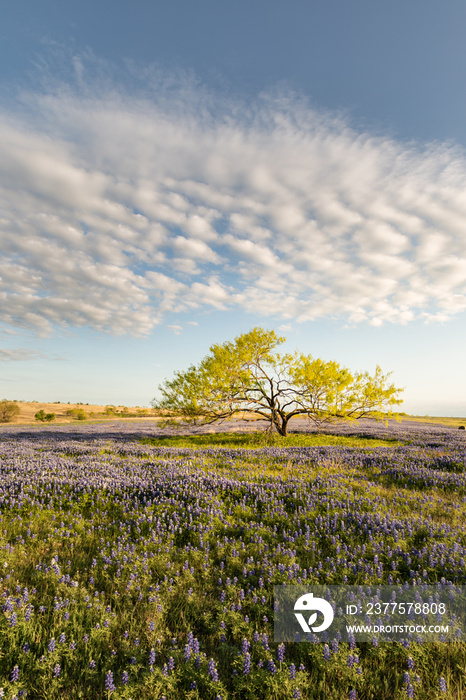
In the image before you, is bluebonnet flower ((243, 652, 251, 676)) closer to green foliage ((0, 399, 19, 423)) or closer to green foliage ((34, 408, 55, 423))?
green foliage ((34, 408, 55, 423))

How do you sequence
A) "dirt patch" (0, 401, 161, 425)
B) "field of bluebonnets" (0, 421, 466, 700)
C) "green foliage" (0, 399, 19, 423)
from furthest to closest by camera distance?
1. "dirt patch" (0, 401, 161, 425)
2. "green foliage" (0, 399, 19, 423)
3. "field of bluebonnets" (0, 421, 466, 700)

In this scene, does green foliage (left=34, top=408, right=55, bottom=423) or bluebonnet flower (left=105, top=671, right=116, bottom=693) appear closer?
bluebonnet flower (left=105, top=671, right=116, bottom=693)

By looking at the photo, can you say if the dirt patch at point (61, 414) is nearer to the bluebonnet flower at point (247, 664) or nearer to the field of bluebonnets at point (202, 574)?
the field of bluebonnets at point (202, 574)

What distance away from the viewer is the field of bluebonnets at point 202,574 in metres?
2.97

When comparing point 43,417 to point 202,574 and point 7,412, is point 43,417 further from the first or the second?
point 202,574

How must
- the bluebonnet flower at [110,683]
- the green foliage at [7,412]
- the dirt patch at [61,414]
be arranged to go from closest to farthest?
the bluebonnet flower at [110,683], the green foliage at [7,412], the dirt patch at [61,414]

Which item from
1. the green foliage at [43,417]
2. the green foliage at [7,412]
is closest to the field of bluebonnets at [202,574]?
the green foliage at [43,417]

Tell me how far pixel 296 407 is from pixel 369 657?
23.8 metres

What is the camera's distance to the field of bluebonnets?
9.75 ft

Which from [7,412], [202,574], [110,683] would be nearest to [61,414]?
[7,412]

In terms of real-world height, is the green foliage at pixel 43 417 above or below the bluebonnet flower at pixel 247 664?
below

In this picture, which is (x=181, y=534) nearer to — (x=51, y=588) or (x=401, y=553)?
(x=51, y=588)

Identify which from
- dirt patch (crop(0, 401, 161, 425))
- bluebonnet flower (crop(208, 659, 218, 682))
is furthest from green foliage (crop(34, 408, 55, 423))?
bluebonnet flower (crop(208, 659, 218, 682))

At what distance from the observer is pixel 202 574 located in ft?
15.4
